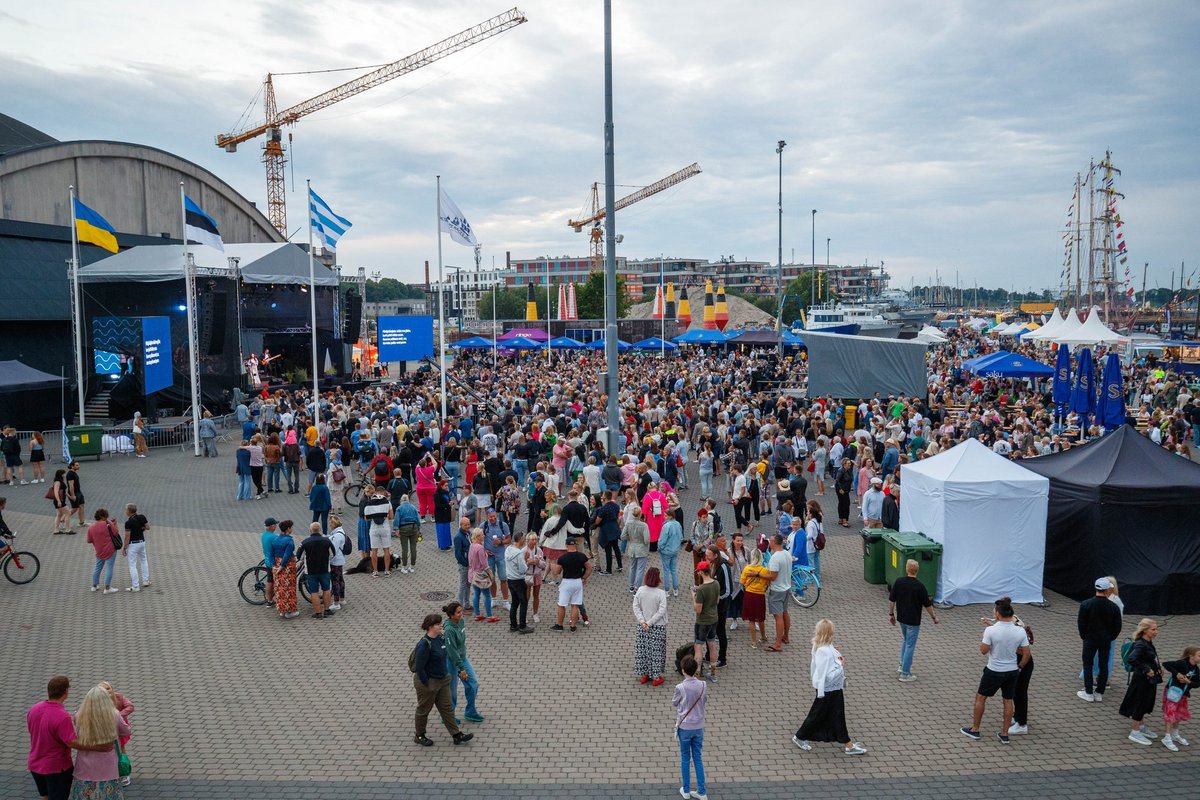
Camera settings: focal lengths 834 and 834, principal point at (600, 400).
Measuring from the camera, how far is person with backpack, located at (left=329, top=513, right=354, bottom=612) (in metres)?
11.3

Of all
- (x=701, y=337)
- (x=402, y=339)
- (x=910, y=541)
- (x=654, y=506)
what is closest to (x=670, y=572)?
(x=654, y=506)

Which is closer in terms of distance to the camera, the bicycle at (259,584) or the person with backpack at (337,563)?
the person with backpack at (337,563)

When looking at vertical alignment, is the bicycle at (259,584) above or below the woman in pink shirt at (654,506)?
below

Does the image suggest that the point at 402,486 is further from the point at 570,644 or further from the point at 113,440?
the point at 113,440

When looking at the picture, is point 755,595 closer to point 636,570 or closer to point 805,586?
point 805,586

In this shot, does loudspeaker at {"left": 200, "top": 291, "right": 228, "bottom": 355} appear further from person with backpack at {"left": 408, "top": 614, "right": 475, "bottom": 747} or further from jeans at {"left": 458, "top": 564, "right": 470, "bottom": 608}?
person with backpack at {"left": 408, "top": 614, "right": 475, "bottom": 747}

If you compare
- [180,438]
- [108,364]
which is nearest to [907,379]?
[180,438]

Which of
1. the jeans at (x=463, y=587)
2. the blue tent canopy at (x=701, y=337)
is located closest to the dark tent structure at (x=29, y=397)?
the jeans at (x=463, y=587)

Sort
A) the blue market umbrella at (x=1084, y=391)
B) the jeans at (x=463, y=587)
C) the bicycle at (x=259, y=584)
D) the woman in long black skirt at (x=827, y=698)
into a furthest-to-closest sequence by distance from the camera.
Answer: the blue market umbrella at (x=1084, y=391)
the bicycle at (x=259, y=584)
the jeans at (x=463, y=587)
the woman in long black skirt at (x=827, y=698)

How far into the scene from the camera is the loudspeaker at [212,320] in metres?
30.2

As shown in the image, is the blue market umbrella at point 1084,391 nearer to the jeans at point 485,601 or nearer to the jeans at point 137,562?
the jeans at point 485,601

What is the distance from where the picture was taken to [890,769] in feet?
23.7

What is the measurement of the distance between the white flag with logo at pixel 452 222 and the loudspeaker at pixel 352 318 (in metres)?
20.6

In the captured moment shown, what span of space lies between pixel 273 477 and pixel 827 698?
1504cm
